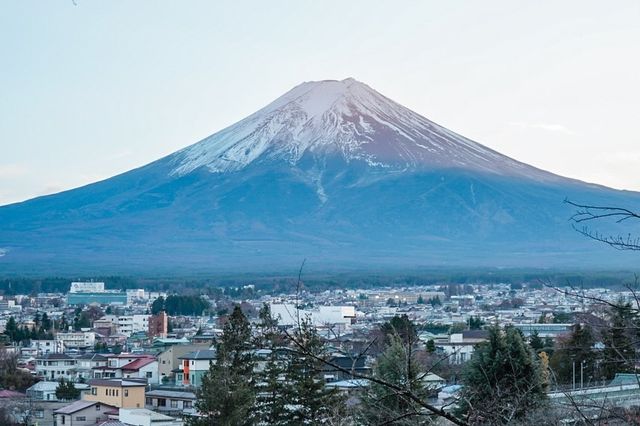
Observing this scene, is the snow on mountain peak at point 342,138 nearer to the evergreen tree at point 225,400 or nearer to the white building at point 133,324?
the white building at point 133,324

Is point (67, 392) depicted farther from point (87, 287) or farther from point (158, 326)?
point (87, 287)

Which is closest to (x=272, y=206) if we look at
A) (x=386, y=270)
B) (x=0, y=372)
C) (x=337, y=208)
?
(x=337, y=208)

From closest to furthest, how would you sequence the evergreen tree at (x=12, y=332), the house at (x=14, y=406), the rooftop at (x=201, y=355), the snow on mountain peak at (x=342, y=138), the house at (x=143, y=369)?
1. the house at (x=14, y=406)
2. the rooftop at (x=201, y=355)
3. the house at (x=143, y=369)
4. the evergreen tree at (x=12, y=332)
5. the snow on mountain peak at (x=342, y=138)

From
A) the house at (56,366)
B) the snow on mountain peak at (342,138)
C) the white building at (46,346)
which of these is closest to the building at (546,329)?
the house at (56,366)

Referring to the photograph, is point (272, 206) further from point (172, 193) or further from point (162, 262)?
point (162, 262)

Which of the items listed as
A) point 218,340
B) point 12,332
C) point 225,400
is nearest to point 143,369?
point 218,340

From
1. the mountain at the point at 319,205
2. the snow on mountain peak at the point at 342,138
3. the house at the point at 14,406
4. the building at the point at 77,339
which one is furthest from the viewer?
the snow on mountain peak at the point at 342,138
